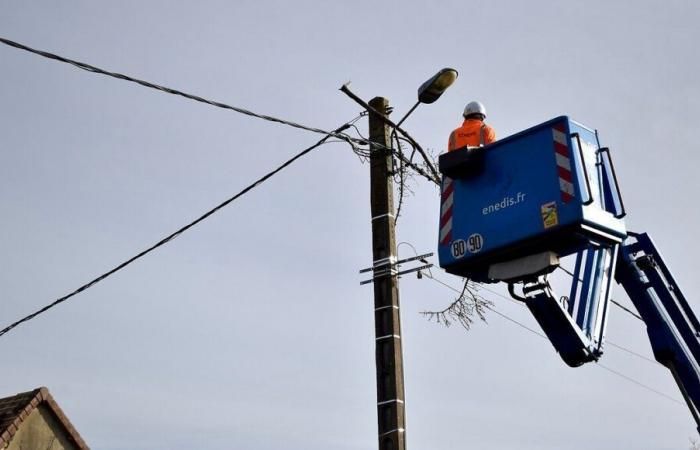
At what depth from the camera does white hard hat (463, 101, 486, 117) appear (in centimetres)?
955

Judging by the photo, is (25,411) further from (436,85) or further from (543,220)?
(543,220)

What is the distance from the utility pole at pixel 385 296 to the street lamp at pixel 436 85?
2.79ft

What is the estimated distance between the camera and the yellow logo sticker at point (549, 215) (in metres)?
8.02

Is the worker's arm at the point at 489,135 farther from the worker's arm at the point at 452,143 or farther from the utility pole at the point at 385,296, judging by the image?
the utility pole at the point at 385,296

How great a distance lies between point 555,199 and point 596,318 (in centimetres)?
116

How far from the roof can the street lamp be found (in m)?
9.81

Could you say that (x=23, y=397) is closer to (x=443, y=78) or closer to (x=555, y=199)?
(x=443, y=78)

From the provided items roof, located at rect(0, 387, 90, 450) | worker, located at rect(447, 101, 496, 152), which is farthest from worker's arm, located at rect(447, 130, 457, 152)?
roof, located at rect(0, 387, 90, 450)

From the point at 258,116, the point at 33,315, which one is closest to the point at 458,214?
the point at 258,116

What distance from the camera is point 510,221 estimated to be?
27.3 ft

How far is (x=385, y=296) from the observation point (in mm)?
10422

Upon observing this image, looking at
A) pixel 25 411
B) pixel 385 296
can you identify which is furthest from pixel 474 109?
pixel 25 411

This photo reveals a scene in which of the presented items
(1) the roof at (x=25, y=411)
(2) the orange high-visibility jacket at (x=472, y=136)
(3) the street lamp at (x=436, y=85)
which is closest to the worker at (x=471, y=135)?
(2) the orange high-visibility jacket at (x=472, y=136)

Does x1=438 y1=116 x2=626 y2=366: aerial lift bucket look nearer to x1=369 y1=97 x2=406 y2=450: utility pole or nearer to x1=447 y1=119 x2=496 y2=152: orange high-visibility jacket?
x1=447 y1=119 x2=496 y2=152: orange high-visibility jacket
